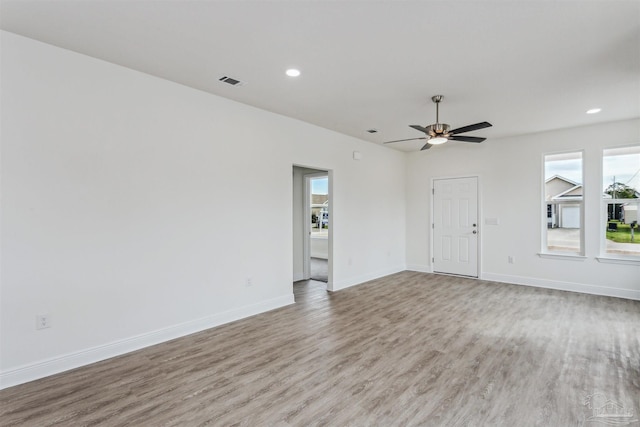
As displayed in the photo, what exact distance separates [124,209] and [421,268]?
5.80m

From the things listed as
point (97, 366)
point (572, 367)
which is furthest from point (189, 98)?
point (572, 367)

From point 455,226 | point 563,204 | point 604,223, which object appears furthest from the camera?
point 455,226

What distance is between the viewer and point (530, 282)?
5.71m

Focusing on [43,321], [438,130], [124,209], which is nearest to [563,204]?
[438,130]

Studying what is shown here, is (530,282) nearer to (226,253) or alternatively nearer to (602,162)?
(602,162)

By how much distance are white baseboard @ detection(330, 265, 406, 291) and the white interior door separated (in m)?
0.95

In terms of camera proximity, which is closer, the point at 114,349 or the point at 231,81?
the point at 114,349

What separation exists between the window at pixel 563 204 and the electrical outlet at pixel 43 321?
22.3 feet

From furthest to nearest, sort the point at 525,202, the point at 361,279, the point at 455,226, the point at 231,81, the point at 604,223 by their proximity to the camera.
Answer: the point at 455,226, the point at 361,279, the point at 525,202, the point at 604,223, the point at 231,81

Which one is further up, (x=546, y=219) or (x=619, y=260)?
(x=546, y=219)

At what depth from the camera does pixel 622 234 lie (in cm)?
499

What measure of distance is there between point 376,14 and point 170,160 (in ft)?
7.94

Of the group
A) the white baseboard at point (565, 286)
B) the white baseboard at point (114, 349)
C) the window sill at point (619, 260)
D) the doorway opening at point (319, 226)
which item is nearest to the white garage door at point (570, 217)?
the window sill at point (619, 260)

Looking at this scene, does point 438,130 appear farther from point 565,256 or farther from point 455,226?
point 565,256
